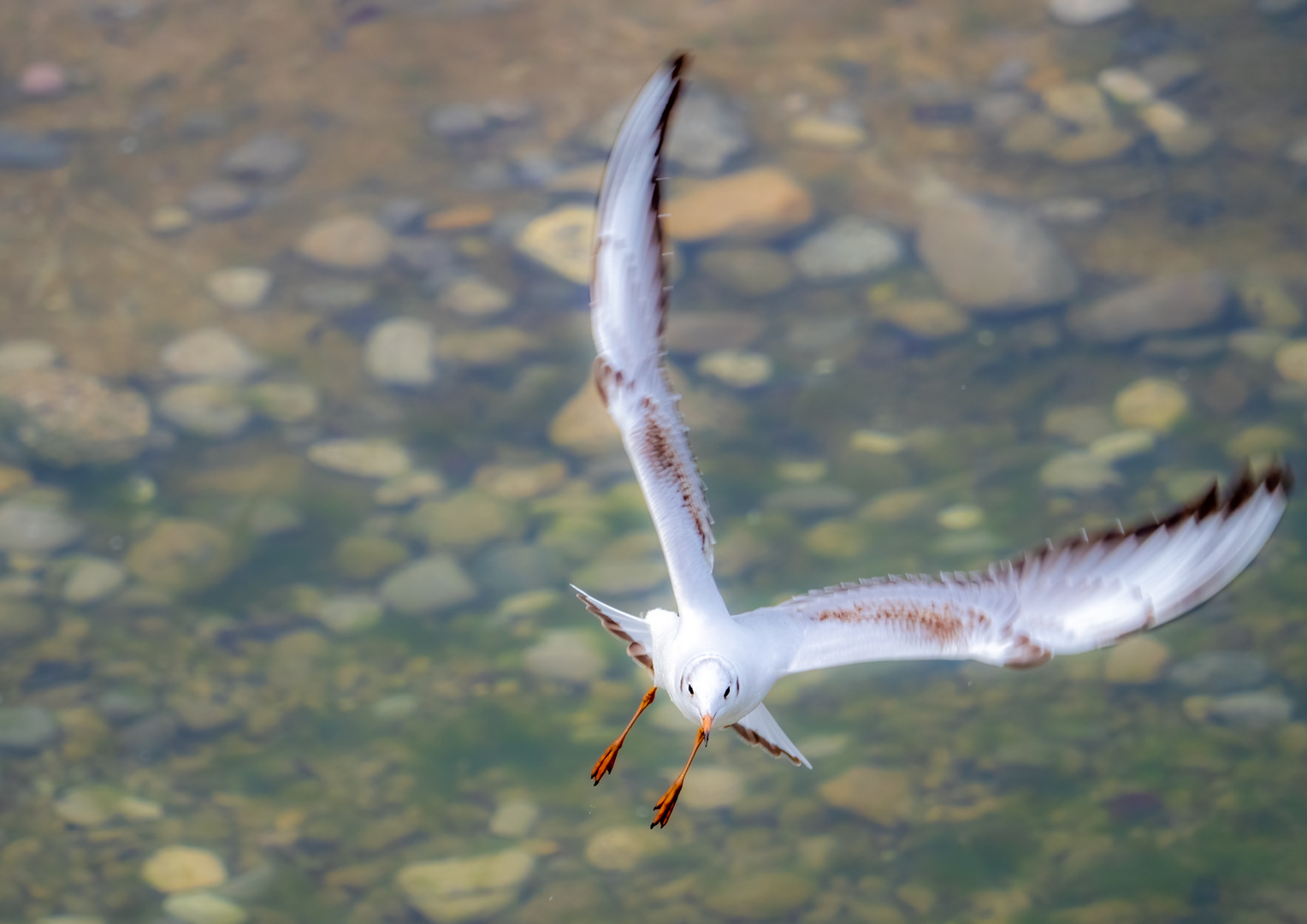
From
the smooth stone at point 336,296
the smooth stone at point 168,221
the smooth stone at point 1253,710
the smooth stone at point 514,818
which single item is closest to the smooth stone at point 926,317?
the smooth stone at point 1253,710

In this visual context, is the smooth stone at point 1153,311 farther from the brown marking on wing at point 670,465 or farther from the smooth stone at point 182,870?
the smooth stone at point 182,870

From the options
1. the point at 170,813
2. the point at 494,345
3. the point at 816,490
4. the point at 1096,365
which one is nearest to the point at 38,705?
the point at 170,813

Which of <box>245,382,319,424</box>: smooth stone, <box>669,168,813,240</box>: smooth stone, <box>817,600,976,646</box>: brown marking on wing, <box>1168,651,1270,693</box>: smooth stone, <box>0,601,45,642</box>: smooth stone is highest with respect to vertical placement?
<box>669,168,813,240</box>: smooth stone

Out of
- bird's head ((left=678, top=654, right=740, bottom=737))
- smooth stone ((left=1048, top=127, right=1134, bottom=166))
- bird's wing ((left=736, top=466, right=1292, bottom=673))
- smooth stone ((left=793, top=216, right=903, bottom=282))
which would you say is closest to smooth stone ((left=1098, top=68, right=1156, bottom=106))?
smooth stone ((left=1048, top=127, right=1134, bottom=166))

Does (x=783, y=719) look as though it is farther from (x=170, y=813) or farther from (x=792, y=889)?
(x=170, y=813)

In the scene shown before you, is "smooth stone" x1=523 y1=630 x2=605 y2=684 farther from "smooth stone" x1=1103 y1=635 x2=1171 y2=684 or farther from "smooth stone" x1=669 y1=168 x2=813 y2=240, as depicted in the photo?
"smooth stone" x1=669 y1=168 x2=813 y2=240

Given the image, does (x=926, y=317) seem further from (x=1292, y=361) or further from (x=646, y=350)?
(x=646, y=350)

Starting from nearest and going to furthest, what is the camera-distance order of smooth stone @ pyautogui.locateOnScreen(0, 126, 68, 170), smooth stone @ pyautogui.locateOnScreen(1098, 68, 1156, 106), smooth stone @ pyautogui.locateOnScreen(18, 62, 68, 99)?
1. smooth stone @ pyautogui.locateOnScreen(0, 126, 68, 170)
2. smooth stone @ pyautogui.locateOnScreen(1098, 68, 1156, 106)
3. smooth stone @ pyautogui.locateOnScreen(18, 62, 68, 99)
